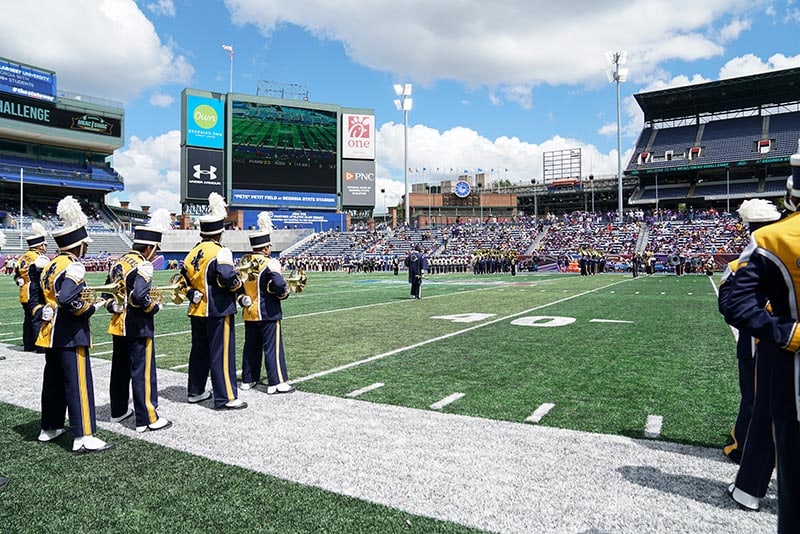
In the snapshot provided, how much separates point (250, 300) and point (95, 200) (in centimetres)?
7007

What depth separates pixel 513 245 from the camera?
47.2 m

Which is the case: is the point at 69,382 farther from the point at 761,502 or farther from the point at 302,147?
the point at 302,147

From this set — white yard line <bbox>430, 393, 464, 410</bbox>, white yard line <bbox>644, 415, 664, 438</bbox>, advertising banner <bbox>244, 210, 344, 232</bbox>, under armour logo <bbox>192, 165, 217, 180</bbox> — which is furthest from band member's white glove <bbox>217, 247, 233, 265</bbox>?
advertising banner <bbox>244, 210, 344, 232</bbox>

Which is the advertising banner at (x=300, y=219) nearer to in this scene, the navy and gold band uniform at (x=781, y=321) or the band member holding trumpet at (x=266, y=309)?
the band member holding trumpet at (x=266, y=309)

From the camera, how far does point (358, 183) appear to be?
5697 centimetres

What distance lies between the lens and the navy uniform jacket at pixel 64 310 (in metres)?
4.01

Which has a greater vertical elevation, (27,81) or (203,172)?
(27,81)

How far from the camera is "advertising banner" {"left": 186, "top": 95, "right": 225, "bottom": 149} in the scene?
165 feet

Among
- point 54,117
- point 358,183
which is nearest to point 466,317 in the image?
point 358,183

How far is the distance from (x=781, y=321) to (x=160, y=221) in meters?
4.79

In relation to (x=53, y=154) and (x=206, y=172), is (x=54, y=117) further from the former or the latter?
(x=206, y=172)

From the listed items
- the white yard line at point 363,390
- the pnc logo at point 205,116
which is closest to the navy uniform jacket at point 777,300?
the white yard line at point 363,390

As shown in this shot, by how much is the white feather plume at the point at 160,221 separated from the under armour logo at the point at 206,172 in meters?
49.0

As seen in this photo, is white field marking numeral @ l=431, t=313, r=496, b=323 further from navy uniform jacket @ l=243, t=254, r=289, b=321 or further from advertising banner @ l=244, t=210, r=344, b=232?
advertising banner @ l=244, t=210, r=344, b=232
